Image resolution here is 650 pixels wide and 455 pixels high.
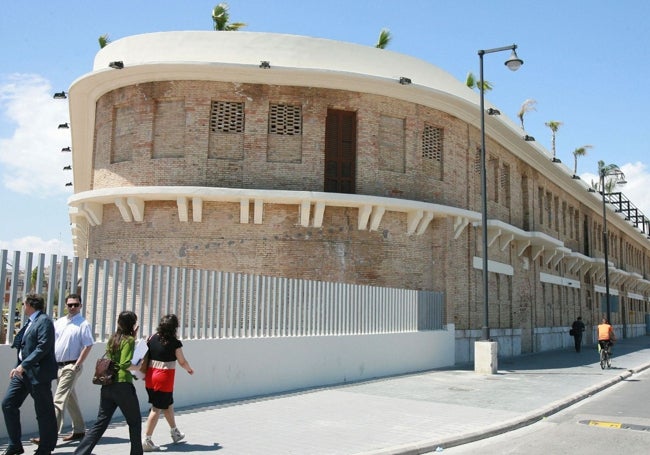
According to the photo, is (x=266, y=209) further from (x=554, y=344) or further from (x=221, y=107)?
(x=554, y=344)

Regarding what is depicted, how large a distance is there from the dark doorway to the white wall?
516 centimetres

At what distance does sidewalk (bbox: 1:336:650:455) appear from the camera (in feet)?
25.1

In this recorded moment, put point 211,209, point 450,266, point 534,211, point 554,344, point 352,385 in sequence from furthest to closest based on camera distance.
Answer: point 554,344, point 534,211, point 450,266, point 211,209, point 352,385

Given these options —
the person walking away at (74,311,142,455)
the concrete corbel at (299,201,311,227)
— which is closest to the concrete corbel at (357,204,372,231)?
the concrete corbel at (299,201,311,227)

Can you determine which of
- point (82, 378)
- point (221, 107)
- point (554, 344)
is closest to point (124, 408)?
point (82, 378)

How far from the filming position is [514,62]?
1698cm

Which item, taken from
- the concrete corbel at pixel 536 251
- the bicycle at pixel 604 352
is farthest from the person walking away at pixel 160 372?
the concrete corbel at pixel 536 251

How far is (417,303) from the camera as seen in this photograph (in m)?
17.9

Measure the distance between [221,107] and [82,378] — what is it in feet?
36.0

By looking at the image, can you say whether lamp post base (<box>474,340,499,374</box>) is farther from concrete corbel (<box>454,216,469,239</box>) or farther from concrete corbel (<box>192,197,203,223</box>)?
concrete corbel (<box>192,197,203,223</box>)

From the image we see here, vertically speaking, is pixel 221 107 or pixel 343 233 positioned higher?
pixel 221 107

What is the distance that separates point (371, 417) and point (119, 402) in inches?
188

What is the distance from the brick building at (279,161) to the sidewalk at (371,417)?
16.3 ft

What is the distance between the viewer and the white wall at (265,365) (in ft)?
29.1
